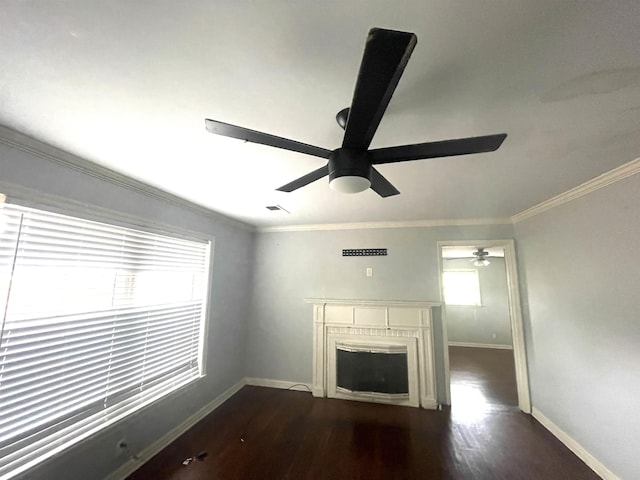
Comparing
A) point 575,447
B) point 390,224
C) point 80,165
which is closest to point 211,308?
point 80,165

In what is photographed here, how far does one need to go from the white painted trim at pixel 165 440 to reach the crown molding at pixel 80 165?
2.22 m

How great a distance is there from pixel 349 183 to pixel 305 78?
0.47 meters

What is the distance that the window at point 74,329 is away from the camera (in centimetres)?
151

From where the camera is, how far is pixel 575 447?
2.34 m

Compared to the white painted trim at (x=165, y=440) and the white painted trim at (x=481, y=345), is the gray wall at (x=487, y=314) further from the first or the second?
the white painted trim at (x=165, y=440)

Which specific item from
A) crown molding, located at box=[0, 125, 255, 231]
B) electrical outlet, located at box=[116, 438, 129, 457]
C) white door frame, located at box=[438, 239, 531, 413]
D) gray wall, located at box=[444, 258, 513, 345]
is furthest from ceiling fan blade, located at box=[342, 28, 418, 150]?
gray wall, located at box=[444, 258, 513, 345]

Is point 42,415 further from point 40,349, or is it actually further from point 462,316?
point 462,316

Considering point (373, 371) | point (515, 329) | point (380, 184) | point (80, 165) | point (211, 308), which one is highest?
point (80, 165)

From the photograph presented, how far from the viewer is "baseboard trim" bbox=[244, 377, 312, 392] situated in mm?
3658

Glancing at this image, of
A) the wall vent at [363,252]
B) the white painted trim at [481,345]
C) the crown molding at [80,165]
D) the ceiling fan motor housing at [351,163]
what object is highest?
the crown molding at [80,165]

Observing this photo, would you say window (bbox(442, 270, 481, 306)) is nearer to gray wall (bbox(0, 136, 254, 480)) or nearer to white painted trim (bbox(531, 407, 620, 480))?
white painted trim (bbox(531, 407, 620, 480))

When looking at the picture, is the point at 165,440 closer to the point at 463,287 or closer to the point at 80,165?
the point at 80,165

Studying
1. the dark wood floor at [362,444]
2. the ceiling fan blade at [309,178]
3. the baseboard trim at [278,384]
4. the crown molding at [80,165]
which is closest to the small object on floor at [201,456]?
the dark wood floor at [362,444]

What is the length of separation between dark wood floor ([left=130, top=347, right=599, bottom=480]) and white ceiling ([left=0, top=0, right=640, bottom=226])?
243 centimetres
